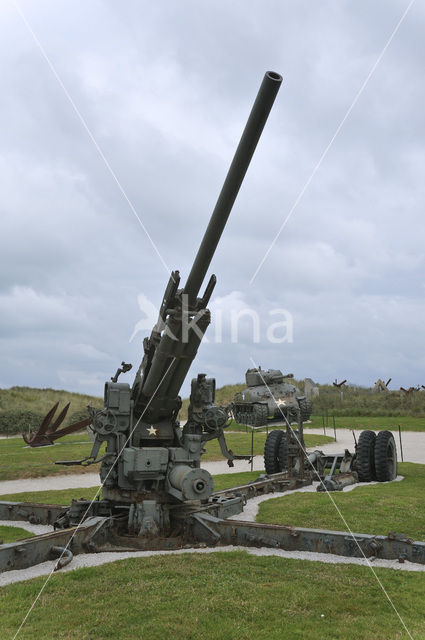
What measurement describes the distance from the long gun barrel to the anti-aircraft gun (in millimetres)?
12

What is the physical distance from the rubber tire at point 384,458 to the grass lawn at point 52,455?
6.86 meters

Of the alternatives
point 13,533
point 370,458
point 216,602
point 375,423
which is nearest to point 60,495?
point 13,533

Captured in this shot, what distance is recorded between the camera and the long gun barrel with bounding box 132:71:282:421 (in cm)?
526

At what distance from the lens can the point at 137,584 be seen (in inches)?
209

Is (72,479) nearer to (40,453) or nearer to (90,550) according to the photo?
(40,453)

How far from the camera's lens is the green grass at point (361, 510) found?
796 cm

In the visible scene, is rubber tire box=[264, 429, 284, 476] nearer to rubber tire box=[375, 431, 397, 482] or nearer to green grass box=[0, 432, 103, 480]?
rubber tire box=[375, 431, 397, 482]

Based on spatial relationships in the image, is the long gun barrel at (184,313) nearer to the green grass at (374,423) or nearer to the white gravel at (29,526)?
the white gravel at (29,526)

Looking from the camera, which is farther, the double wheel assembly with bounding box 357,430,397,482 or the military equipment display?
the double wheel assembly with bounding box 357,430,397,482

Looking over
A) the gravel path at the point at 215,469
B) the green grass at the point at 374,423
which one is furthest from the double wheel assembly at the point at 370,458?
the green grass at the point at 374,423

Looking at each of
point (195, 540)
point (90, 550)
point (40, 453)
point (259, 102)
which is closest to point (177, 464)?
point (195, 540)

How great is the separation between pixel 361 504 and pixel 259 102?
7021mm

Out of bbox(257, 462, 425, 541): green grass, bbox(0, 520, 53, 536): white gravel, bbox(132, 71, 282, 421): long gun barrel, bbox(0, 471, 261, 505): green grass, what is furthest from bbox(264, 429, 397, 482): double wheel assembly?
bbox(0, 520, 53, 536): white gravel

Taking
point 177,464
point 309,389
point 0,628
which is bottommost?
point 0,628
